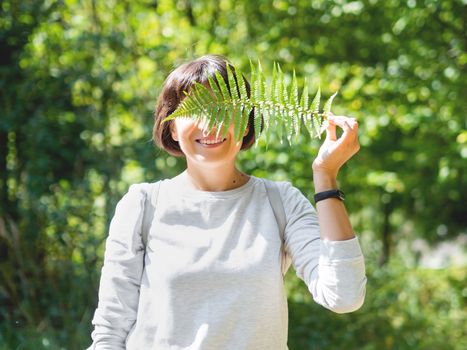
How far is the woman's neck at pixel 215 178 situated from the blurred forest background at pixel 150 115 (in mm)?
2294

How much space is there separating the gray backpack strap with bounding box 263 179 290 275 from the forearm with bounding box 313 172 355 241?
0.17 metres

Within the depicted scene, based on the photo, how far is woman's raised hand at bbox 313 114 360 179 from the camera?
5.07 ft

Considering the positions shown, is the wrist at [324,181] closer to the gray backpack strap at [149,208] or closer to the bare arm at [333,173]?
the bare arm at [333,173]

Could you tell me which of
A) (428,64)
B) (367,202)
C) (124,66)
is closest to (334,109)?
(428,64)

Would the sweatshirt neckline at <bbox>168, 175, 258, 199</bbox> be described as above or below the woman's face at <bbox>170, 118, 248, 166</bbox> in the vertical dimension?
below

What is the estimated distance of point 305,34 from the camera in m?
6.15

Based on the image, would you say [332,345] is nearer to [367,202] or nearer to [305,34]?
[305,34]

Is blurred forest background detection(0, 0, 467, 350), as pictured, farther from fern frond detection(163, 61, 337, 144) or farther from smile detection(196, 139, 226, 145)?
fern frond detection(163, 61, 337, 144)

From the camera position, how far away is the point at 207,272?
1.64 meters

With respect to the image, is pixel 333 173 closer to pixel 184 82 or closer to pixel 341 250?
pixel 341 250

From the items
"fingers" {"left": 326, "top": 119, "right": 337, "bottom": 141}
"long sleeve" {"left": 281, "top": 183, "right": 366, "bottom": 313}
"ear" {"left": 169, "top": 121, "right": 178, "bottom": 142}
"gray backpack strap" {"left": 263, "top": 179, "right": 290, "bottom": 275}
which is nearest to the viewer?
"long sleeve" {"left": 281, "top": 183, "right": 366, "bottom": 313}

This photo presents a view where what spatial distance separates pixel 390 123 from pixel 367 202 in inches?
130

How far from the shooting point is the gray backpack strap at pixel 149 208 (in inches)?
69.1

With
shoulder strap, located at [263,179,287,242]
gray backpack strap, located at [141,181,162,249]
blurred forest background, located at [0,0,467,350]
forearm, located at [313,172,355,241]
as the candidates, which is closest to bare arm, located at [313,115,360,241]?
forearm, located at [313,172,355,241]
